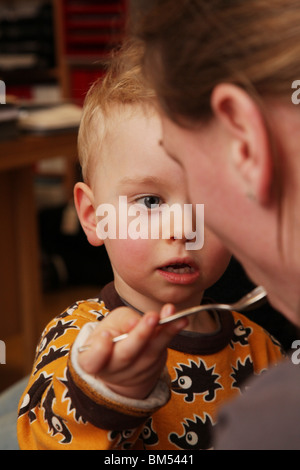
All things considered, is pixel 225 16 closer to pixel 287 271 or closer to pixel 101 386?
→ pixel 287 271

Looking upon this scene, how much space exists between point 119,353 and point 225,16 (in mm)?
301

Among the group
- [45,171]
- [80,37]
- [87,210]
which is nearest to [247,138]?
[87,210]

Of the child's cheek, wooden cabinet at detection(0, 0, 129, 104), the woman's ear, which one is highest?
wooden cabinet at detection(0, 0, 129, 104)

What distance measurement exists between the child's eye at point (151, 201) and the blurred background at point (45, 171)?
0.21 m

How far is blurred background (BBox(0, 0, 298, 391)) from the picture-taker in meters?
1.97

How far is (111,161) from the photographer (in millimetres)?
850

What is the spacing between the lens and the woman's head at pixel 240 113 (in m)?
0.51

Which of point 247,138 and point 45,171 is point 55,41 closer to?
point 45,171

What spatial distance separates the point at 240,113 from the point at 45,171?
12.3 feet

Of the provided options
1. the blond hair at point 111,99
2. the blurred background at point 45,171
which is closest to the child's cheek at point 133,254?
the blond hair at point 111,99

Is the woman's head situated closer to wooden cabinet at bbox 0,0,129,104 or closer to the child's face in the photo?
the child's face

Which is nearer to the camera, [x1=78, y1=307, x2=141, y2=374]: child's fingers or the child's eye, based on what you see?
[x1=78, y1=307, x2=141, y2=374]: child's fingers

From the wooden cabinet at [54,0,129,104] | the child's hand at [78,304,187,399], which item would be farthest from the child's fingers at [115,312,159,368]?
the wooden cabinet at [54,0,129,104]

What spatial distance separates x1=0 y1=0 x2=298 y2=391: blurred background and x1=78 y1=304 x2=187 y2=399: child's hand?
28 centimetres
